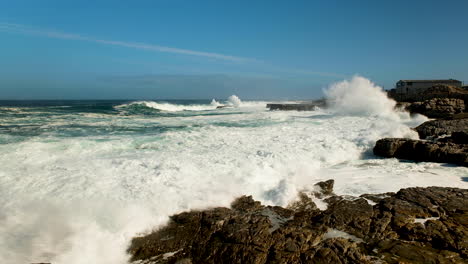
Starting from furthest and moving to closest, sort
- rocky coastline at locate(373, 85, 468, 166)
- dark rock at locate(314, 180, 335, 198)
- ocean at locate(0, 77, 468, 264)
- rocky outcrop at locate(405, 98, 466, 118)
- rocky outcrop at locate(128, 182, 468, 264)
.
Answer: rocky outcrop at locate(405, 98, 466, 118), rocky coastline at locate(373, 85, 468, 166), dark rock at locate(314, 180, 335, 198), ocean at locate(0, 77, 468, 264), rocky outcrop at locate(128, 182, 468, 264)

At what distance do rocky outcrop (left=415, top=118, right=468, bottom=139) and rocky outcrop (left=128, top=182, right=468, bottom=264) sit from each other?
708cm

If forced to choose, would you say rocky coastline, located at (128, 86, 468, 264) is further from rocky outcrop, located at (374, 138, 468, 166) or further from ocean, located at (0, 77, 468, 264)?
rocky outcrop, located at (374, 138, 468, 166)

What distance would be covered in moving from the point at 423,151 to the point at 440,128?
4.27 metres

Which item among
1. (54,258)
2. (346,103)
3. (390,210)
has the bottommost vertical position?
(54,258)

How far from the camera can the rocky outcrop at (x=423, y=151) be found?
25.4 feet

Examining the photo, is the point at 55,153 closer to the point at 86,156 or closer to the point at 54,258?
the point at 86,156

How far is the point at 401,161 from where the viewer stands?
27.0ft

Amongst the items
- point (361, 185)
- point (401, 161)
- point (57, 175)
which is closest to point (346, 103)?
point (401, 161)

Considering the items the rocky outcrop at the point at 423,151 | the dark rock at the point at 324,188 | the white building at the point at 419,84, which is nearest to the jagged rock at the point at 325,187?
the dark rock at the point at 324,188

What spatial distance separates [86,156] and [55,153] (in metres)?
1.10

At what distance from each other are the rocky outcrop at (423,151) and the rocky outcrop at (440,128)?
276 cm

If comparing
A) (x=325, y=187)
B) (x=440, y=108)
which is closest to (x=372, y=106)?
(x=440, y=108)

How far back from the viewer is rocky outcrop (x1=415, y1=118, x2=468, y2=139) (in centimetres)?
1100

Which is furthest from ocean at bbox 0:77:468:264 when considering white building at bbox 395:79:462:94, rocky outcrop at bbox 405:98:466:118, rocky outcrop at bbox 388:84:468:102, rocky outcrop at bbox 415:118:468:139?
white building at bbox 395:79:462:94
